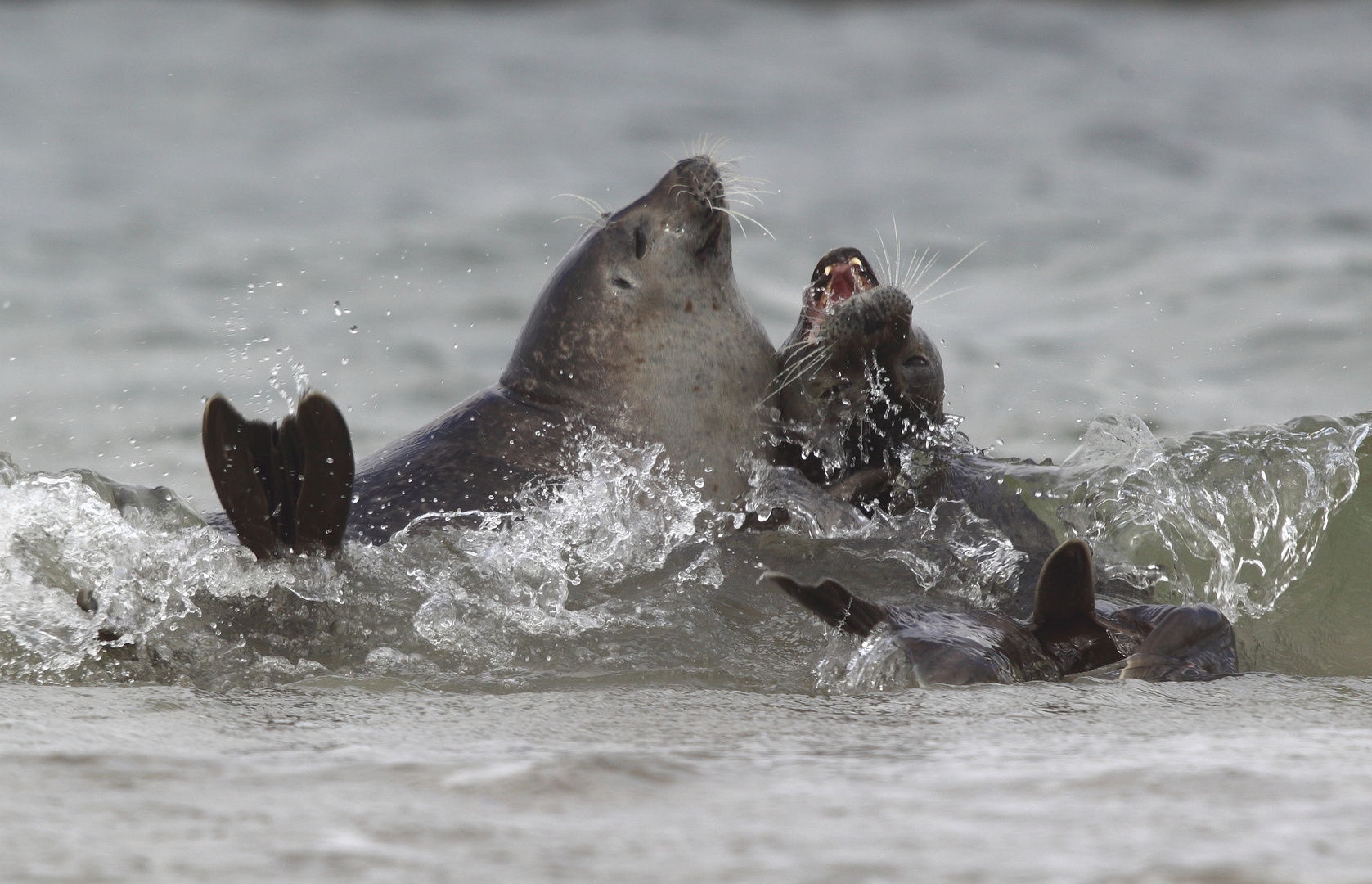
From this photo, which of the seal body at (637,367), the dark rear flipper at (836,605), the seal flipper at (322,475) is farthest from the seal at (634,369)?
the dark rear flipper at (836,605)

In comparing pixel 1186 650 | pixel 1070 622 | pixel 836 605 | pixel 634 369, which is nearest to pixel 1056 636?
pixel 1070 622

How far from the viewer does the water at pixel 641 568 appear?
6.94 ft

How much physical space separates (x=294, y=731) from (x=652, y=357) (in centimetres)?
241

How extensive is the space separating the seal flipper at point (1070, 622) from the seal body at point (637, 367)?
5.11 feet

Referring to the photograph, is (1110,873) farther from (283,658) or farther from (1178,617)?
(283,658)

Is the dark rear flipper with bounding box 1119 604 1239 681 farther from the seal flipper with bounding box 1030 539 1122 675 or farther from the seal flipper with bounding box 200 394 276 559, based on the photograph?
the seal flipper with bounding box 200 394 276 559

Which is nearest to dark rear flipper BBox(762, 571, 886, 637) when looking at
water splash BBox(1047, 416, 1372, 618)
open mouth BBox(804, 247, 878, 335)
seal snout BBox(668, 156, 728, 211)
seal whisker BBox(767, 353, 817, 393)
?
seal whisker BBox(767, 353, 817, 393)

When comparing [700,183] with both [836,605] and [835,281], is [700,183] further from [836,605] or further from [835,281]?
[836,605]

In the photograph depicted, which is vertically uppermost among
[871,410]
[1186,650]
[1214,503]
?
[871,410]

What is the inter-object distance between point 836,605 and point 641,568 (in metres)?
1.26

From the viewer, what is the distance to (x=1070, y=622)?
363 centimetres

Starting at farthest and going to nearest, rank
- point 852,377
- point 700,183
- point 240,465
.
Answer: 1. point 700,183
2. point 852,377
3. point 240,465

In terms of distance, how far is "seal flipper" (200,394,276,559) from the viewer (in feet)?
12.3

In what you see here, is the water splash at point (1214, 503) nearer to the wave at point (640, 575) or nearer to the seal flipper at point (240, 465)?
the wave at point (640, 575)
